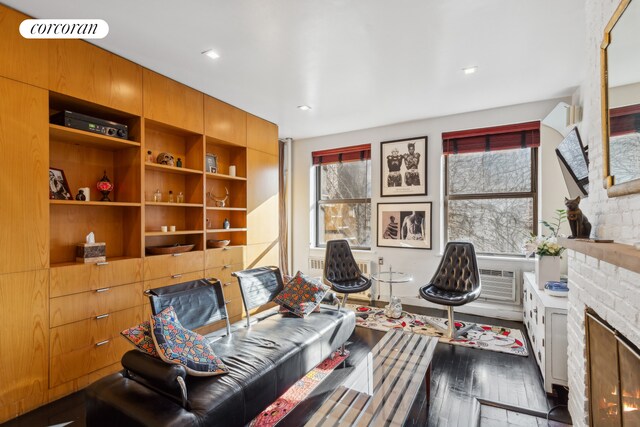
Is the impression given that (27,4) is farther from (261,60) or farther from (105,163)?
(261,60)

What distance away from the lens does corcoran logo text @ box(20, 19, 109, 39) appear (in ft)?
7.32

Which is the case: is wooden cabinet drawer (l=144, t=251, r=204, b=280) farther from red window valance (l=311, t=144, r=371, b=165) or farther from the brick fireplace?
the brick fireplace

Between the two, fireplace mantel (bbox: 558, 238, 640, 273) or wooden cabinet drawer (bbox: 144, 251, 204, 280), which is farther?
wooden cabinet drawer (bbox: 144, 251, 204, 280)

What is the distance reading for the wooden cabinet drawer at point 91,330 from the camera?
7.82 feet

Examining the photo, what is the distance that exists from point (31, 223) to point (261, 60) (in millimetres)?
2219

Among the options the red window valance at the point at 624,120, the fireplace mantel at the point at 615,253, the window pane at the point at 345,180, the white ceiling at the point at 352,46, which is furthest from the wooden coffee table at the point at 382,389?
the window pane at the point at 345,180

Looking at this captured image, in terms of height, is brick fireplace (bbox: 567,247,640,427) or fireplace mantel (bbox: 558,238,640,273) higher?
fireplace mantel (bbox: 558,238,640,273)

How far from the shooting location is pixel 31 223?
2264 millimetres

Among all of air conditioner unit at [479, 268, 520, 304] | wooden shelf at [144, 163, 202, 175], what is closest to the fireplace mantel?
air conditioner unit at [479, 268, 520, 304]

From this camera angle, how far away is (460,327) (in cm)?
371

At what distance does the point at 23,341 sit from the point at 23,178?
→ 45.6 inches

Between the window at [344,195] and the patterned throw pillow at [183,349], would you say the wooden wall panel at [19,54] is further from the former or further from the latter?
the window at [344,195]

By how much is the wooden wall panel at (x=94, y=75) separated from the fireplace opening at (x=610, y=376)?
12.2 feet

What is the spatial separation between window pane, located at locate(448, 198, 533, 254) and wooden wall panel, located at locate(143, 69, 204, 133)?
3595 millimetres
